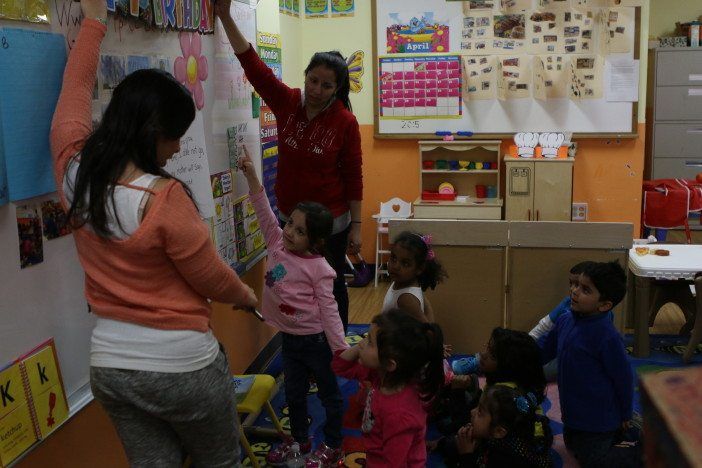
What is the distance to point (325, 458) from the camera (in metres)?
2.66

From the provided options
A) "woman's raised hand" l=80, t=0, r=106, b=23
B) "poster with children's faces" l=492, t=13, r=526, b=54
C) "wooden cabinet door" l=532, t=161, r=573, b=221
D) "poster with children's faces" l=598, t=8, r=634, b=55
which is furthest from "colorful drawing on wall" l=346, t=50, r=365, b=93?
"woman's raised hand" l=80, t=0, r=106, b=23

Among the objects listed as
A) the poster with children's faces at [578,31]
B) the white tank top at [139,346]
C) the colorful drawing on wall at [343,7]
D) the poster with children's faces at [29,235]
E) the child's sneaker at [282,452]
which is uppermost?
the colorful drawing on wall at [343,7]

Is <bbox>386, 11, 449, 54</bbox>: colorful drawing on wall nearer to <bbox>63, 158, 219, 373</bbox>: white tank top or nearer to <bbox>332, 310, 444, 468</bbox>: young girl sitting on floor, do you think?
<bbox>332, 310, 444, 468</bbox>: young girl sitting on floor

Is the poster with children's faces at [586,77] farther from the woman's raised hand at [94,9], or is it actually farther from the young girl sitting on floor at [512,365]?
the woman's raised hand at [94,9]

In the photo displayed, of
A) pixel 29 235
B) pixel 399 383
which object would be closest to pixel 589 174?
pixel 399 383

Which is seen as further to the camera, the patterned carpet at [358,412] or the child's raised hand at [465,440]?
the patterned carpet at [358,412]

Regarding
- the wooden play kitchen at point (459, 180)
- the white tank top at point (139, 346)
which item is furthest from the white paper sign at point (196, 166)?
the wooden play kitchen at point (459, 180)

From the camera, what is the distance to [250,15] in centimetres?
322

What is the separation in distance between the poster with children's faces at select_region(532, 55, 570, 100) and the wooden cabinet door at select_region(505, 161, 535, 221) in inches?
22.9

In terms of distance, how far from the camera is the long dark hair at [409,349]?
1949mm

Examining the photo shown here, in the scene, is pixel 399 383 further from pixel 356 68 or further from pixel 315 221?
pixel 356 68

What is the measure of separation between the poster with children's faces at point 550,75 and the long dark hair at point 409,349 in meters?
3.66

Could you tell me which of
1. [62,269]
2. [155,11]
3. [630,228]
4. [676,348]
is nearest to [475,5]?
[630,228]

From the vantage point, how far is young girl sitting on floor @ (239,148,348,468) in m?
2.55
